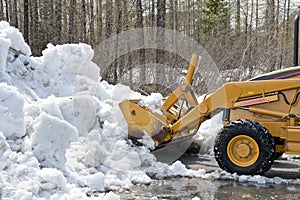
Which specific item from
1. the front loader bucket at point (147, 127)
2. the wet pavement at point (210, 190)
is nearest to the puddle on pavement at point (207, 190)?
the wet pavement at point (210, 190)

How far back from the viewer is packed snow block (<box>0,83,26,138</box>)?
530 cm

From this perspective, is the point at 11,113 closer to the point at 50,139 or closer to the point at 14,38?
the point at 50,139

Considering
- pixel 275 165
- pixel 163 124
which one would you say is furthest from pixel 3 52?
pixel 275 165

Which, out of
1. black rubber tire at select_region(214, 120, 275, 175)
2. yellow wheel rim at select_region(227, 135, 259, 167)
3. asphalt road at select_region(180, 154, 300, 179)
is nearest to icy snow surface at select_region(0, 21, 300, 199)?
black rubber tire at select_region(214, 120, 275, 175)

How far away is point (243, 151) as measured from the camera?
613 centimetres

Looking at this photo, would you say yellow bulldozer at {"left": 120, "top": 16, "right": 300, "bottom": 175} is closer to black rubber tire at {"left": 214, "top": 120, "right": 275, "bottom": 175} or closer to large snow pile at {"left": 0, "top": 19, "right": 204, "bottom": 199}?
black rubber tire at {"left": 214, "top": 120, "right": 275, "bottom": 175}

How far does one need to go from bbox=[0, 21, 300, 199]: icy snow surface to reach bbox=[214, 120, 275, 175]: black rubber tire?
15 centimetres

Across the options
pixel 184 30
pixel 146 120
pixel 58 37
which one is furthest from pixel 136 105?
pixel 184 30

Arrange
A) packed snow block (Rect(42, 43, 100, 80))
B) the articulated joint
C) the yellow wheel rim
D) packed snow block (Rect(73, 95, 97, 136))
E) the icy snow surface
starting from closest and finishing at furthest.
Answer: the icy snow surface, the yellow wheel rim, the articulated joint, packed snow block (Rect(73, 95, 97, 136)), packed snow block (Rect(42, 43, 100, 80))

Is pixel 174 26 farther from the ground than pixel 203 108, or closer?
farther from the ground

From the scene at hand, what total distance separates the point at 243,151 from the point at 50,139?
2.73 metres

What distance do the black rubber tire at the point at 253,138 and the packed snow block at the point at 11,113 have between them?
2786mm

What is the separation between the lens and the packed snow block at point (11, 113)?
530cm

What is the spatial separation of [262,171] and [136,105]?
2.22 meters
